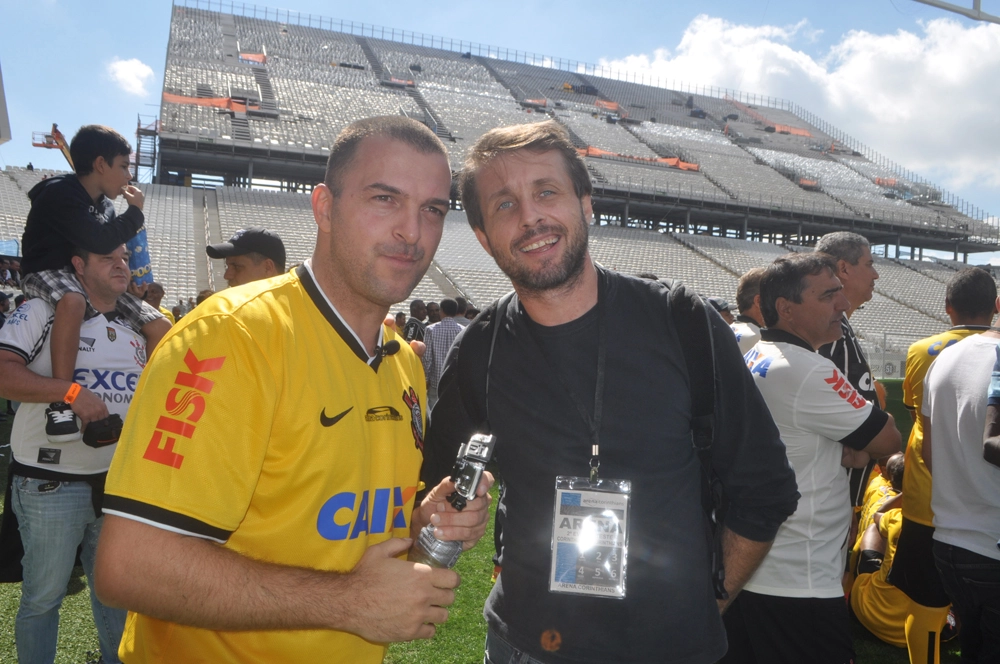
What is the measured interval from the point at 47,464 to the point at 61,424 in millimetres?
251

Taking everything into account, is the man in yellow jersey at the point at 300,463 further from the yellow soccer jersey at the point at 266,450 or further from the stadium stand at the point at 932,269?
the stadium stand at the point at 932,269

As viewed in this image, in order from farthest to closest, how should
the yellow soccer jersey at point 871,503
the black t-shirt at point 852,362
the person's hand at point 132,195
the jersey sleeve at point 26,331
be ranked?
the yellow soccer jersey at point 871,503 < the black t-shirt at point 852,362 < the person's hand at point 132,195 < the jersey sleeve at point 26,331

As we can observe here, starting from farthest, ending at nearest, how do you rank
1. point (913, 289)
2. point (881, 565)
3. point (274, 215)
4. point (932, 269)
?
point (932, 269) → point (913, 289) → point (274, 215) → point (881, 565)

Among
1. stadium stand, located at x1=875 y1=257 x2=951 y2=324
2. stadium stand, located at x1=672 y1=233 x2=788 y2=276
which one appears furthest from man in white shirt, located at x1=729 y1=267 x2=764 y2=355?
stadium stand, located at x1=875 y1=257 x2=951 y2=324

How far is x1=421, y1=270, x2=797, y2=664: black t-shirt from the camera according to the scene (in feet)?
4.99

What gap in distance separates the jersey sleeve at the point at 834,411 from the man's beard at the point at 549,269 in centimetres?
126

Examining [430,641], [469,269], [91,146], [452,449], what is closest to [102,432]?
[91,146]

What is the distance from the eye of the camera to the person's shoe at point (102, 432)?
242 centimetres

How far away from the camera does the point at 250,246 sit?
9.55ft

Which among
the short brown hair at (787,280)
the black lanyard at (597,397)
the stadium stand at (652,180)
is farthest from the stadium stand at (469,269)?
the black lanyard at (597,397)

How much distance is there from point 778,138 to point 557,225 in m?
52.4

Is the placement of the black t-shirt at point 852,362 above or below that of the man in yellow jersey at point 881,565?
above

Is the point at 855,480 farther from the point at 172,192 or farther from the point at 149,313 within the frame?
the point at 172,192

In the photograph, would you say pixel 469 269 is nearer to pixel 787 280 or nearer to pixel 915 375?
pixel 915 375
